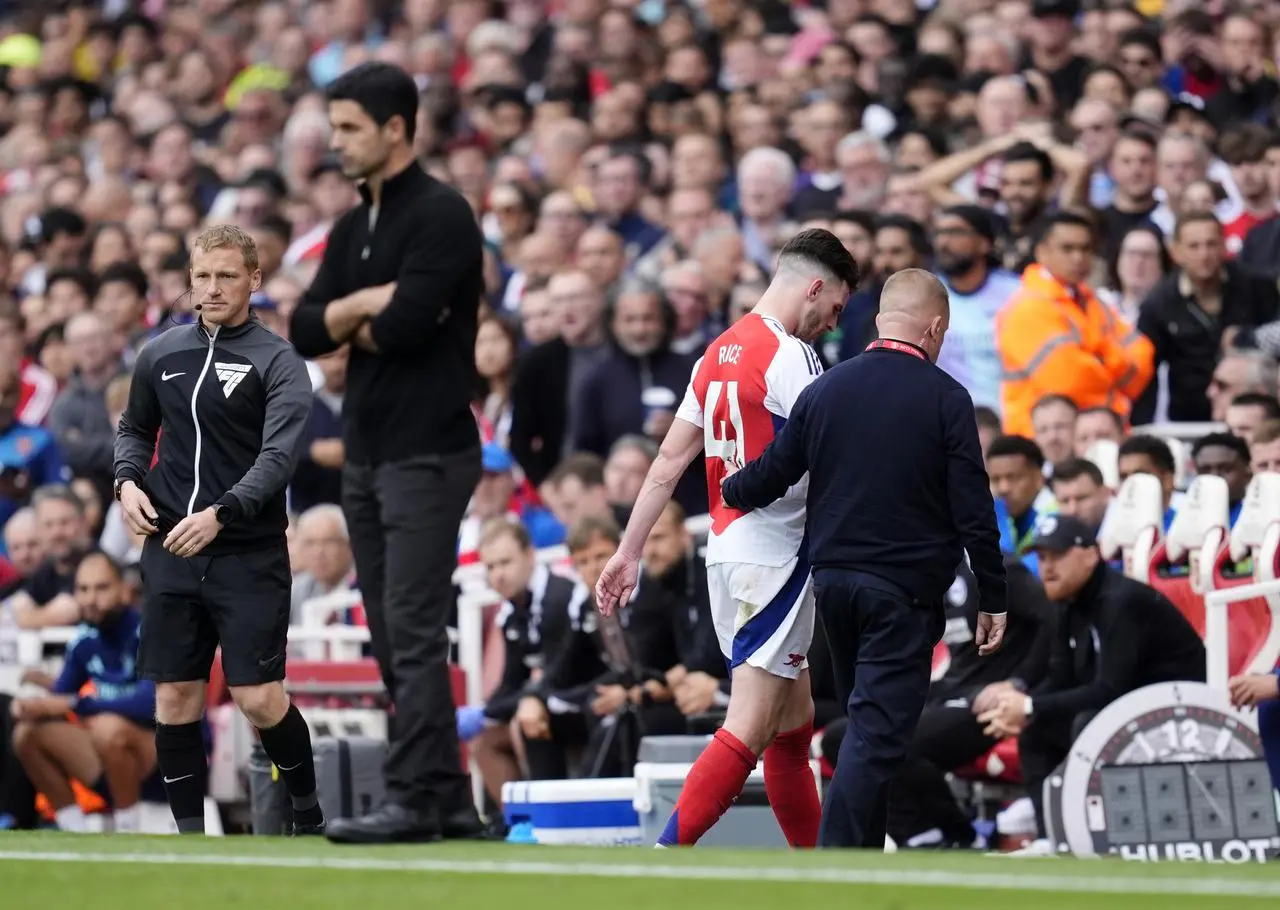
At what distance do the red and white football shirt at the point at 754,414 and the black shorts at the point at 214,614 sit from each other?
1442 mm

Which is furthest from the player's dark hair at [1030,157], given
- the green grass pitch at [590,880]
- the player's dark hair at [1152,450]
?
the green grass pitch at [590,880]

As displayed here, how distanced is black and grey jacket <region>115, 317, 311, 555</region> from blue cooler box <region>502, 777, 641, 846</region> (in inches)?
95.7

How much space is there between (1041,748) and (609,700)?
83.6 inches

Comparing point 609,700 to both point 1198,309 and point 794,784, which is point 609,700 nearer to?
point 794,784

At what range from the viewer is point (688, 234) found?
14.4 metres

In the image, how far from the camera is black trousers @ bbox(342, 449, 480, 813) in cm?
741

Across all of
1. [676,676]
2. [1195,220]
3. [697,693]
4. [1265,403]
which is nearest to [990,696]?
[697,693]

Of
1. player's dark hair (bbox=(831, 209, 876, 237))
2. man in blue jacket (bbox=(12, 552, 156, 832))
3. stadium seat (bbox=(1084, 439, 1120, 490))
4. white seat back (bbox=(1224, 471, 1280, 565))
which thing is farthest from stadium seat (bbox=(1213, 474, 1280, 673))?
man in blue jacket (bbox=(12, 552, 156, 832))

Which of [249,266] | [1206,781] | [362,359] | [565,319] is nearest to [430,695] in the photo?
[362,359]

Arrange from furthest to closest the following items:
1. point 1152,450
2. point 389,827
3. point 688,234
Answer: point 688,234 < point 1152,450 < point 389,827

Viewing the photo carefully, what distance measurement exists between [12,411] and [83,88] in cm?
724

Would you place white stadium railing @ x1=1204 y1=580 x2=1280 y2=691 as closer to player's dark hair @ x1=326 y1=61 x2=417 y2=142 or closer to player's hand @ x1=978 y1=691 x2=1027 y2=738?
player's hand @ x1=978 y1=691 x2=1027 y2=738

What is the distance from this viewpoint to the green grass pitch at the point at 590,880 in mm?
5680

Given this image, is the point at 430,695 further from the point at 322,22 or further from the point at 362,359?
the point at 322,22
